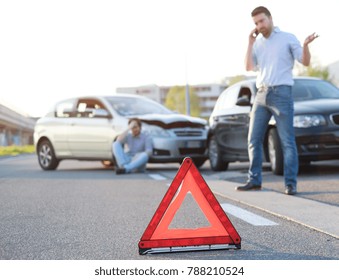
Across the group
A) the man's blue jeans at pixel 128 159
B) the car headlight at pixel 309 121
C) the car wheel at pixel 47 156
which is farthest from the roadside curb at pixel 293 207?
the car wheel at pixel 47 156

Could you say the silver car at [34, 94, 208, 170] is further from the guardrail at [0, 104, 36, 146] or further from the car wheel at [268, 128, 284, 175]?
the car wheel at [268, 128, 284, 175]

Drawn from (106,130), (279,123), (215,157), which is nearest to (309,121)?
(279,123)

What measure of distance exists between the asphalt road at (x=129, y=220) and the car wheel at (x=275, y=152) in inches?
5.8

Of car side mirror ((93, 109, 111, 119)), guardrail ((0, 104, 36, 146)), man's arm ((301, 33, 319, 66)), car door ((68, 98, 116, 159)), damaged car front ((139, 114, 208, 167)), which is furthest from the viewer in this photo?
guardrail ((0, 104, 36, 146))

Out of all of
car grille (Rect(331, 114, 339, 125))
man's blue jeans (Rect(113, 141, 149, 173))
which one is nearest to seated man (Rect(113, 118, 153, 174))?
man's blue jeans (Rect(113, 141, 149, 173))

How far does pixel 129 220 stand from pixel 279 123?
2496 millimetres

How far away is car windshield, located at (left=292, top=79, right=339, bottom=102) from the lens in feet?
33.5

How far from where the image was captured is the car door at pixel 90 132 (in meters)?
12.7

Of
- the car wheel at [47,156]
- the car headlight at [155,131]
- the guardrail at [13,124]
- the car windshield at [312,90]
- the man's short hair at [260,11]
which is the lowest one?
the guardrail at [13,124]

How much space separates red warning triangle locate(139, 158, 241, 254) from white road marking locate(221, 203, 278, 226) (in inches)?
45.4

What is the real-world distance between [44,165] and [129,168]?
305cm

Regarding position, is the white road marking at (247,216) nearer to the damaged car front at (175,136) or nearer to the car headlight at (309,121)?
the car headlight at (309,121)

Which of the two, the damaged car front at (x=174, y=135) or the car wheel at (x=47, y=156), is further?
the car wheel at (x=47, y=156)
